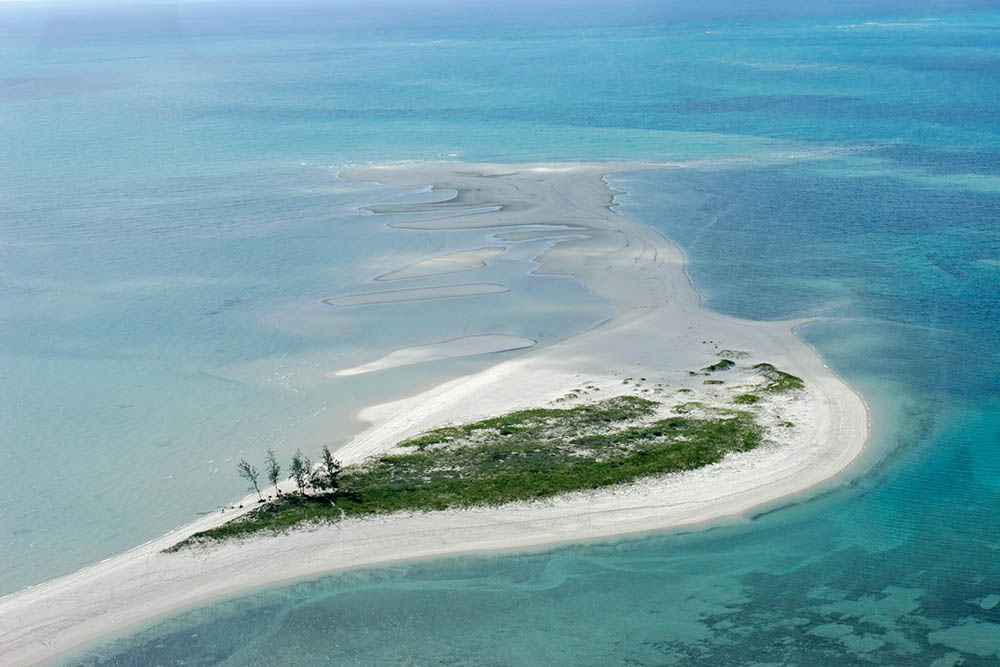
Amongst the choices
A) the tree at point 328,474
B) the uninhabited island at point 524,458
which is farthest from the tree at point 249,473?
the tree at point 328,474

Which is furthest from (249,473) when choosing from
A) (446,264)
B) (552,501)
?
(446,264)

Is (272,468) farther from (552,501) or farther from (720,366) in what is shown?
(720,366)

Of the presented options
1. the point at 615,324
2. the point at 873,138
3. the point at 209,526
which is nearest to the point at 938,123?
the point at 873,138

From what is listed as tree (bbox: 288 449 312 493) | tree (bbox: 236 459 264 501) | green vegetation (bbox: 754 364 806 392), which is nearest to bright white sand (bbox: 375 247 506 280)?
green vegetation (bbox: 754 364 806 392)

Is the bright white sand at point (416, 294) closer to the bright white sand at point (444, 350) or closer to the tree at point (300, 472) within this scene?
the bright white sand at point (444, 350)

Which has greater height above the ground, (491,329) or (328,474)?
(491,329)

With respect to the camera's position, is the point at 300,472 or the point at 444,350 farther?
the point at 444,350

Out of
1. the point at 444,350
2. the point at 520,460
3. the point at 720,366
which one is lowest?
the point at 520,460
